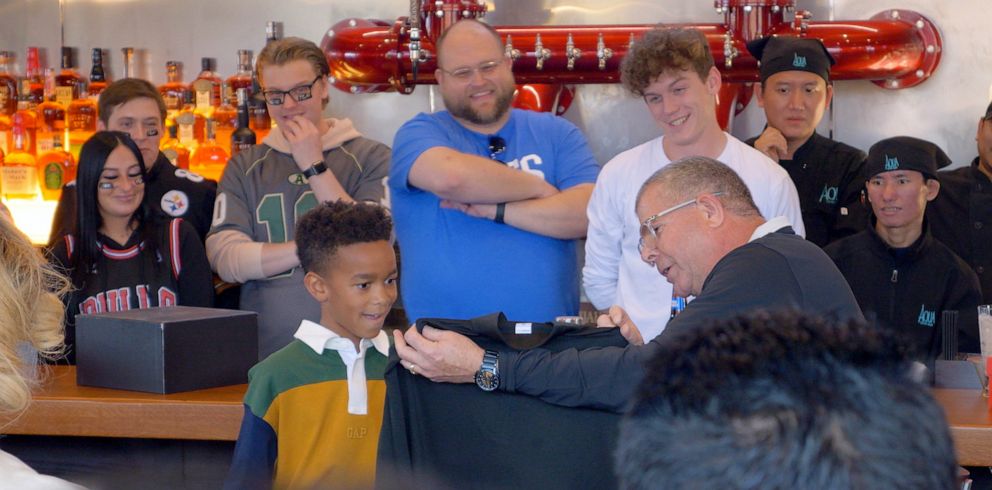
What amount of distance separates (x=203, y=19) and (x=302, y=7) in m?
0.42

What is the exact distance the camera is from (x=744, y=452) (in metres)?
0.61

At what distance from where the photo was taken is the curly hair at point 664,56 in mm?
2754

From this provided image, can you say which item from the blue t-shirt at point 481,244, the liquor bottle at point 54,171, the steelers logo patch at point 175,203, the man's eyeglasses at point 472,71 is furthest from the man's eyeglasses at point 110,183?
the liquor bottle at point 54,171

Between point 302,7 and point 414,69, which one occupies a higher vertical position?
point 302,7

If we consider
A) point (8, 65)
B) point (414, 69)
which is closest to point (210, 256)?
point (414, 69)

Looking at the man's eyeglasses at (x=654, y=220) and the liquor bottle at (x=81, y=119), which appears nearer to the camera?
the man's eyeglasses at (x=654, y=220)

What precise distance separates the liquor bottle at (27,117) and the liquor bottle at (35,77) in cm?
2

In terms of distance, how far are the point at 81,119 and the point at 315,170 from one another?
5.51 feet

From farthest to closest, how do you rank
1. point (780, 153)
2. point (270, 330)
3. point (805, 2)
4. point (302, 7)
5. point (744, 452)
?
point (302, 7)
point (805, 2)
point (780, 153)
point (270, 330)
point (744, 452)

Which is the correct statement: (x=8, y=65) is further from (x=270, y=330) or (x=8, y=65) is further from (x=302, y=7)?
(x=270, y=330)

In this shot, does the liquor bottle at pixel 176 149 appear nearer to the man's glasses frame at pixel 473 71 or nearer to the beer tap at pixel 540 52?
the beer tap at pixel 540 52

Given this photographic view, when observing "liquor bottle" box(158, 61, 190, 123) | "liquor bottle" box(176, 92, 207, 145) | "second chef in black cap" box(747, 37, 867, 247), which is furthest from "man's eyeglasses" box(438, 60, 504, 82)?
"liquor bottle" box(158, 61, 190, 123)

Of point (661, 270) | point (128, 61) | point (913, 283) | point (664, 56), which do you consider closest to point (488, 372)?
point (661, 270)

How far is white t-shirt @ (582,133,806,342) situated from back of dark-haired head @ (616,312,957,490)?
2003 mm
